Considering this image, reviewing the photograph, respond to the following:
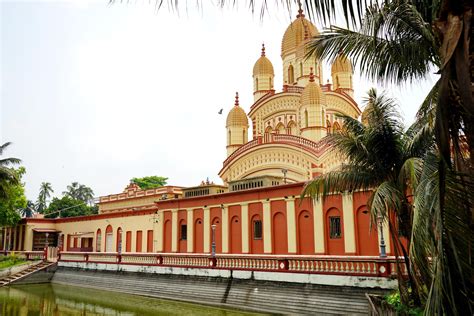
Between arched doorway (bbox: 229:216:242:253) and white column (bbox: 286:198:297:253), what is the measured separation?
322 centimetres

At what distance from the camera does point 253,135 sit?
113ft

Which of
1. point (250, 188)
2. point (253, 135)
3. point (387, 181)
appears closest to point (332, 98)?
point (253, 135)

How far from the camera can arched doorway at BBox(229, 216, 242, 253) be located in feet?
75.6

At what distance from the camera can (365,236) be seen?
1830cm

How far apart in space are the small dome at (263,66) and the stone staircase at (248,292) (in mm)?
19812

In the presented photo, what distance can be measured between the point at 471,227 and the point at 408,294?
24.8ft

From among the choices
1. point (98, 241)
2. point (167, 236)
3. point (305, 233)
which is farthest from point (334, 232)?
point (98, 241)

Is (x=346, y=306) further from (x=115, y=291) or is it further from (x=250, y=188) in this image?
(x=115, y=291)

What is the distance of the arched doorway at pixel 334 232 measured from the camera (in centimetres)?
1907

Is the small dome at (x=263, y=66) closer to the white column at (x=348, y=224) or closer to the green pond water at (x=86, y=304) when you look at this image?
the white column at (x=348, y=224)

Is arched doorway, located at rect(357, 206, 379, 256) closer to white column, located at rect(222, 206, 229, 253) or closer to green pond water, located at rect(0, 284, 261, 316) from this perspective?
green pond water, located at rect(0, 284, 261, 316)

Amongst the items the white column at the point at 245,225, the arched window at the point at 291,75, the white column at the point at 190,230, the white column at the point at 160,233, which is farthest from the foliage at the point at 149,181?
the white column at the point at 245,225

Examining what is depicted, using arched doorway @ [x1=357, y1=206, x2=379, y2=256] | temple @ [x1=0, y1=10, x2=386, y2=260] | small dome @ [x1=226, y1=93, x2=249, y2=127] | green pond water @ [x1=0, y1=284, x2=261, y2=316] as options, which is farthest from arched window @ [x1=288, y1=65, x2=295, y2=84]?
green pond water @ [x1=0, y1=284, x2=261, y2=316]

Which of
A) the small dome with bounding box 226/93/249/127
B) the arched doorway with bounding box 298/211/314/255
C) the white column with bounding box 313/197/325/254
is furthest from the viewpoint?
the small dome with bounding box 226/93/249/127
